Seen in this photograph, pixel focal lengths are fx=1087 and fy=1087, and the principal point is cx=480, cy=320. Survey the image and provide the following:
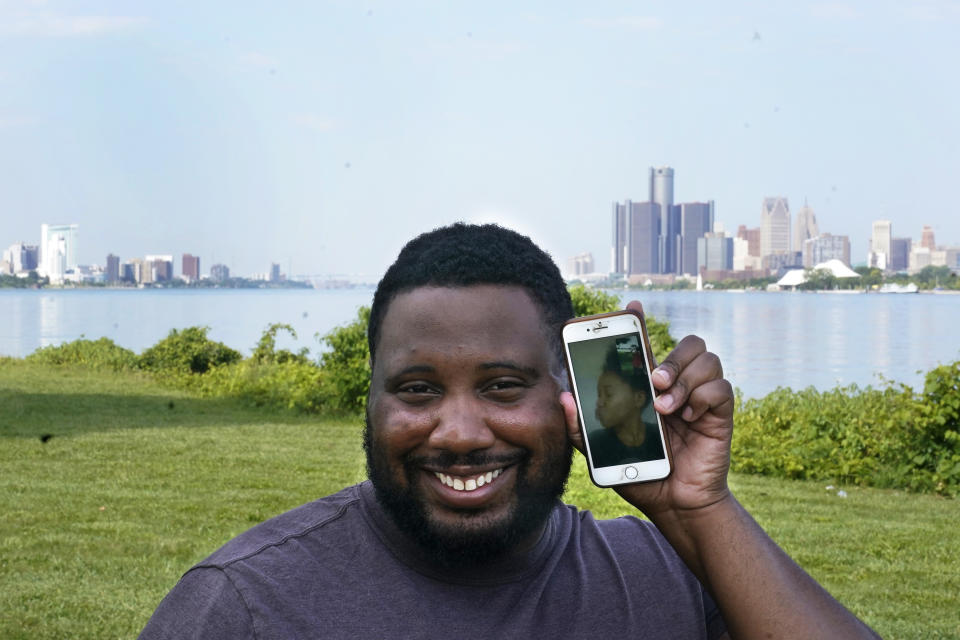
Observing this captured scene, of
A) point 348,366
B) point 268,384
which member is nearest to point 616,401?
point 348,366

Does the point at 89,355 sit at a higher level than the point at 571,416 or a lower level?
lower

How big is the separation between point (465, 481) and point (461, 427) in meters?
0.09

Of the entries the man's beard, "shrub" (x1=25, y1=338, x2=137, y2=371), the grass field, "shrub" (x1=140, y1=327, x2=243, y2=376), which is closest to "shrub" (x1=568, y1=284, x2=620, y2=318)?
the grass field

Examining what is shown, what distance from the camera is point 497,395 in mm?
1680

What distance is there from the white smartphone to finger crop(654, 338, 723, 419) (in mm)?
33

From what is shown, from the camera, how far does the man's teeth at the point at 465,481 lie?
1665 millimetres

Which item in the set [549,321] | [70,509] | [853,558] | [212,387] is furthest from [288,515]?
[212,387]

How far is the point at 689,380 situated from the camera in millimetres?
1705

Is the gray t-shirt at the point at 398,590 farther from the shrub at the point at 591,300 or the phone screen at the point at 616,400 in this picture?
the shrub at the point at 591,300

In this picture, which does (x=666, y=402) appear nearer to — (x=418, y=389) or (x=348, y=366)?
(x=418, y=389)

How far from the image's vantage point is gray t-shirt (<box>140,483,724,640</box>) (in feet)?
5.16

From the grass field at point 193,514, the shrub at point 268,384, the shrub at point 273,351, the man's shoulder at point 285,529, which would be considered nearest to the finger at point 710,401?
the man's shoulder at point 285,529

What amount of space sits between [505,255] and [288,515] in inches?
21.5

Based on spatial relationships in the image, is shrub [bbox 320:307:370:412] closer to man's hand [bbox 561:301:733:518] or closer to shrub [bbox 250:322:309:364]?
shrub [bbox 250:322:309:364]
